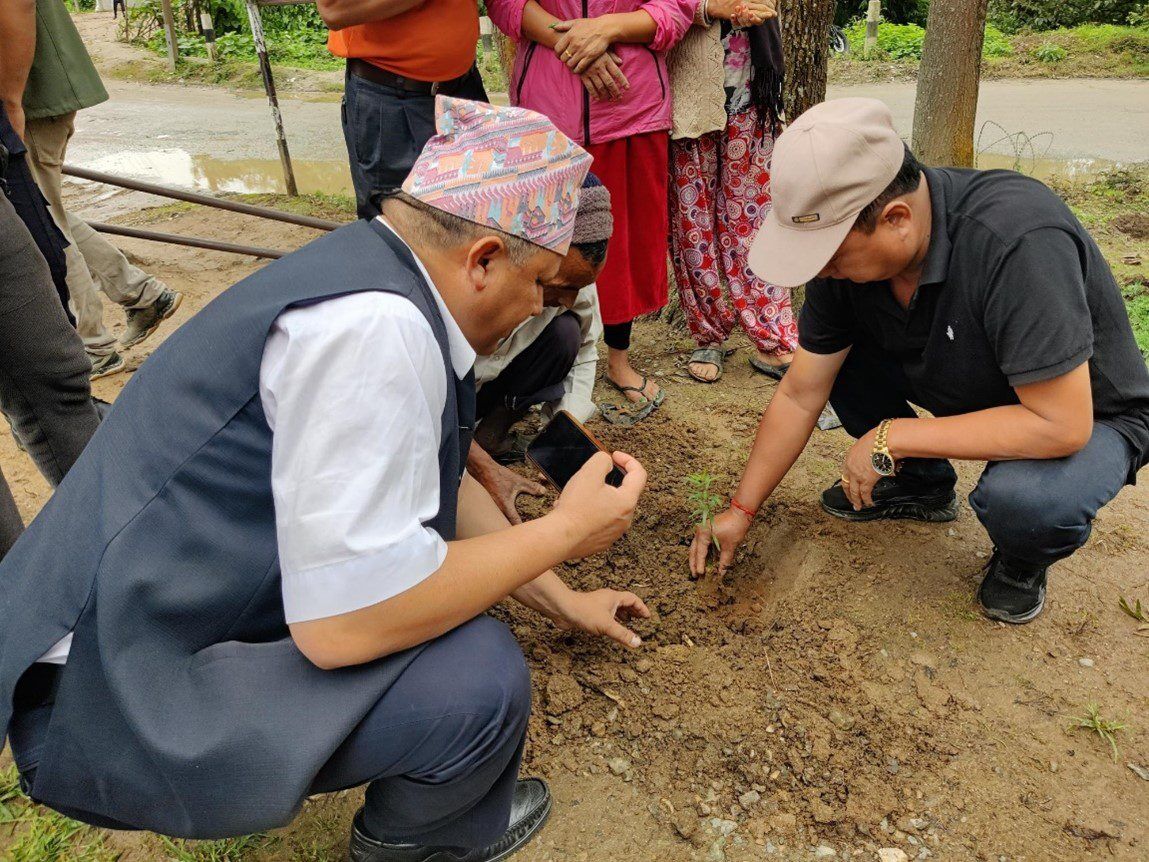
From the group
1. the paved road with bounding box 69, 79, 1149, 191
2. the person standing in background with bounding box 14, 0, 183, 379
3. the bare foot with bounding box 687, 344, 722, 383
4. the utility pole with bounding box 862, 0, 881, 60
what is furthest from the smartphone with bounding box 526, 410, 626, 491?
the utility pole with bounding box 862, 0, 881, 60

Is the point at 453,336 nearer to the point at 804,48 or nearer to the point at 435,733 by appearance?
the point at 435,733

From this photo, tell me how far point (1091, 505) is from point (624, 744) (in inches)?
48.3

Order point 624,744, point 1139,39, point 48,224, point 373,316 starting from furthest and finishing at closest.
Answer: point 1139,39 < point 48,224 < point 624,744 < point 373,316

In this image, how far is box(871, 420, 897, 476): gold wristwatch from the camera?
2217 mm

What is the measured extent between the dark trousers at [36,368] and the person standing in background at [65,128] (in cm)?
86

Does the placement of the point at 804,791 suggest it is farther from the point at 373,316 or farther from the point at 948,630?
the point at 373,316

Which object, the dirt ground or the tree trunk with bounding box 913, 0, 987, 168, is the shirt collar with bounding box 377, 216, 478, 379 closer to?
the dirt ground

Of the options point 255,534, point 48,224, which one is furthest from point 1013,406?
point 48,224

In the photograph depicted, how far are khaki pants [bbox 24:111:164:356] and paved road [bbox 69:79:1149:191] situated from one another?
4.05 m

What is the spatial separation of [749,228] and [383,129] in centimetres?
146

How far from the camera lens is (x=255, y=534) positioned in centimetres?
143

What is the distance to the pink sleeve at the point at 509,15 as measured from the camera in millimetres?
3109

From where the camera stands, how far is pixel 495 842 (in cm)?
184

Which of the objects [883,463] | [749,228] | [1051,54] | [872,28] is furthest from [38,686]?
[872,28]
